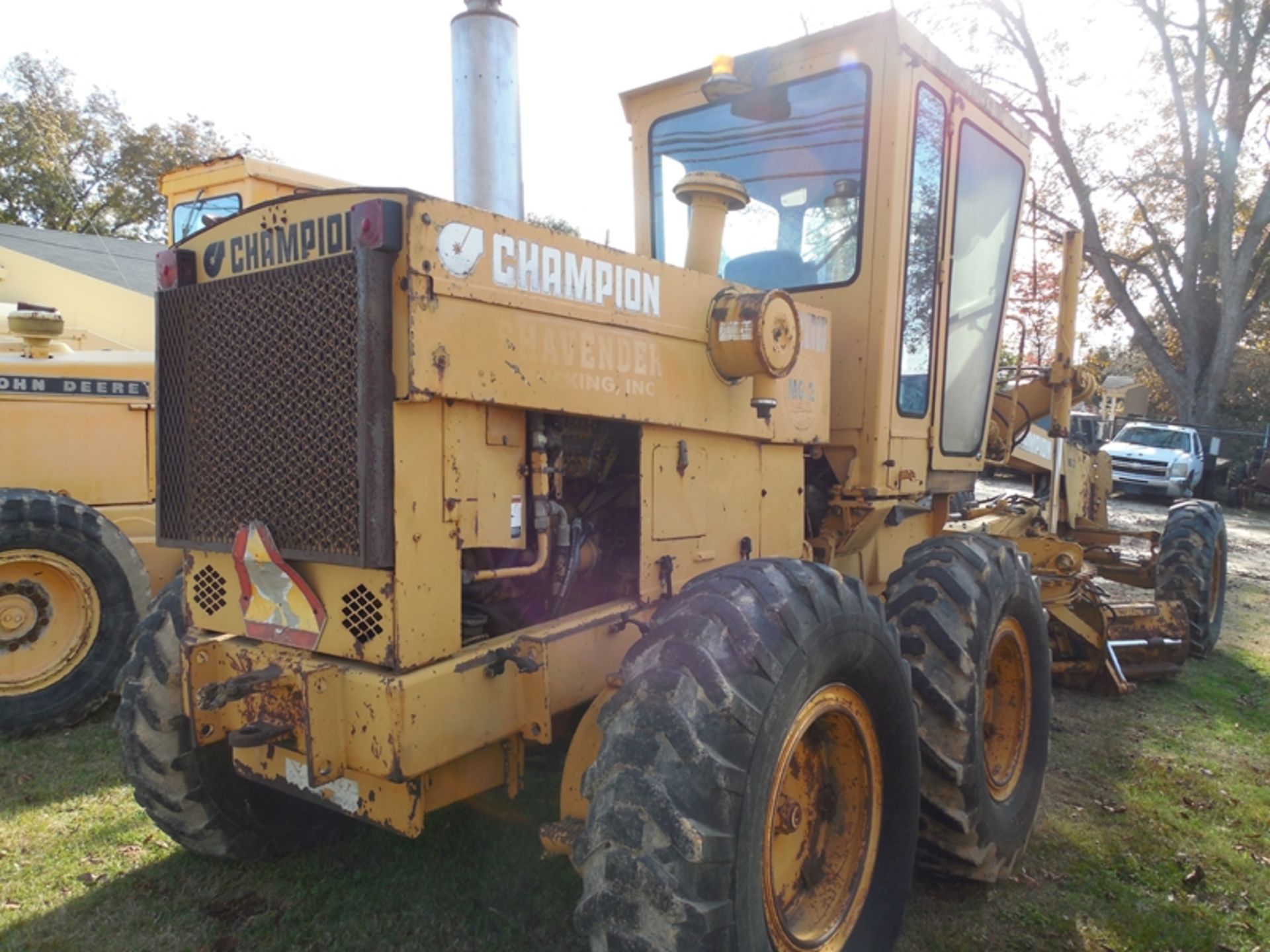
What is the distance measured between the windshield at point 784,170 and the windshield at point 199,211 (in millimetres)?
3583

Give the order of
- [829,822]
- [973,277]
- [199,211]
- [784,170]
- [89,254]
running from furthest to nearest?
[89,254] < [199,211] < [973,277] < [784,170] < [829,822]

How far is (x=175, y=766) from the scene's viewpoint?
9.24 feet

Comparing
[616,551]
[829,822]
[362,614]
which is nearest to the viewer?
[362,614]

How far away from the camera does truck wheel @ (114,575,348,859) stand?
2.79 metres

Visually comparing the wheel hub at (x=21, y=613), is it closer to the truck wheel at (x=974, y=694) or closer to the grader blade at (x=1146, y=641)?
the truck wheel at (x=974, y=694)

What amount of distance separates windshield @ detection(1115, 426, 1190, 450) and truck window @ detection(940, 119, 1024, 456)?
18.2m

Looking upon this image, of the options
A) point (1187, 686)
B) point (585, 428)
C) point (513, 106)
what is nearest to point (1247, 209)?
point (1187, 686)

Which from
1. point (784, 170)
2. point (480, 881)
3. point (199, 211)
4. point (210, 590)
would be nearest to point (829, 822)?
point (480, 881)

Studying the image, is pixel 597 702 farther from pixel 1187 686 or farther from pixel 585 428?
pixel 1187 686

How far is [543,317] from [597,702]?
1052 mm

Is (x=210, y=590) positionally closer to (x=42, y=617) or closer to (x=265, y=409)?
(x=265, y=409)

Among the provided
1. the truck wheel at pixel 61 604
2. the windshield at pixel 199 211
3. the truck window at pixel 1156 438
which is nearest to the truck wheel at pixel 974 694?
the truck wheel at pixel 61 604

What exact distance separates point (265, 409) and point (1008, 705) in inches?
127

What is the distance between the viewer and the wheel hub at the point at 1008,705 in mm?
3752
